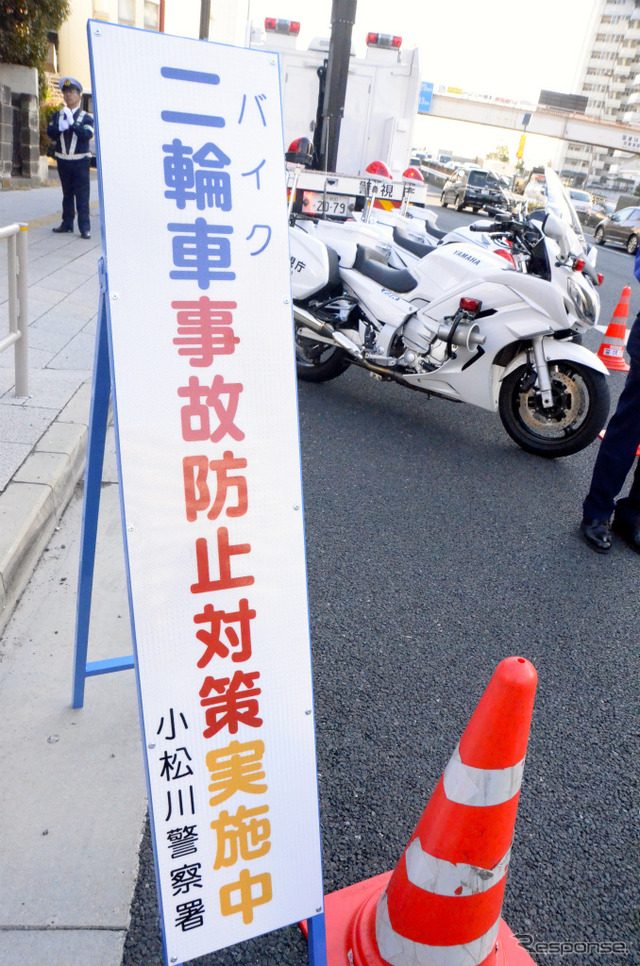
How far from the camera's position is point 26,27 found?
13250 millimetres

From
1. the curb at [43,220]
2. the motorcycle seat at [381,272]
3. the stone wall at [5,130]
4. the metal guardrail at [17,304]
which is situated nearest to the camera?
the metal guardrail at [17,304]

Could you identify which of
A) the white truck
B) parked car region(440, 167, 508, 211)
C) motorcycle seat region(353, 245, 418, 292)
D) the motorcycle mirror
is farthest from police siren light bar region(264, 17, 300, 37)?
parked car region(440, 167, 508, 211)

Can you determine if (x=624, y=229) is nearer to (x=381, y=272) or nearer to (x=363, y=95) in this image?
(x=363, y=95)

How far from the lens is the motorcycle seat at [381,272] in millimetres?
5266

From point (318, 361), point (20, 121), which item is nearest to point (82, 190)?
point (20, 121)

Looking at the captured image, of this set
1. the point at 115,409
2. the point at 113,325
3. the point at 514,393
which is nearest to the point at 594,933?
the point at 115,409

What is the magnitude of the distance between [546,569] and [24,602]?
243 cm

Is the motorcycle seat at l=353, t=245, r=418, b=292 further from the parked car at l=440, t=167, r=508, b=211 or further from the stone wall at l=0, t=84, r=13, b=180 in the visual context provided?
the parked car at l=440, t=167, r=508, b=211

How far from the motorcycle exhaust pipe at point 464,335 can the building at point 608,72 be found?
10576cm

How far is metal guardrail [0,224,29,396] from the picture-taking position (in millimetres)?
4109

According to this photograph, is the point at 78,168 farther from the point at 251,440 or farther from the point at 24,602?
the point at 251,440

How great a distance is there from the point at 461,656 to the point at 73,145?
9.07 m

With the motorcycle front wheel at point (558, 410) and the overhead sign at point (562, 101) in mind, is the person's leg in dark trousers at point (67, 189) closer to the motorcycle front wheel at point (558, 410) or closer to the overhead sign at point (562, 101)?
the motorcycle front wheel at point (558, 410)

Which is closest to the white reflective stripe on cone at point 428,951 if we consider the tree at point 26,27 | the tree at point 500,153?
the tree at point 26,27
